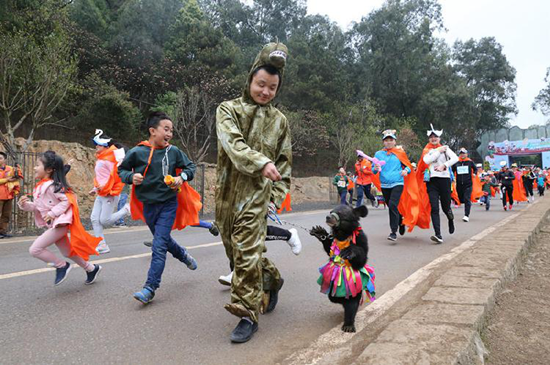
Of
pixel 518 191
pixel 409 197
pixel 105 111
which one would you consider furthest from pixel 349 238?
pixel 105 111

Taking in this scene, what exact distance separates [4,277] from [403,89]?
1628 inches

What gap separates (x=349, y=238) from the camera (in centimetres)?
309

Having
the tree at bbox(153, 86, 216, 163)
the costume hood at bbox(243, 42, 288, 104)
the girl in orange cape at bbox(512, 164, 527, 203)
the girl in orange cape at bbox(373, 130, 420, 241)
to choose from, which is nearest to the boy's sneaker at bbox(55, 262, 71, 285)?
the costume hood at bbox(243, 42, 288, 104)

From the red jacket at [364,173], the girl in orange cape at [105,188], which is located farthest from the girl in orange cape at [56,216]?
the red jacket at [364,173]

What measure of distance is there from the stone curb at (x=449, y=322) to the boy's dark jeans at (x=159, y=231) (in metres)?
2.05

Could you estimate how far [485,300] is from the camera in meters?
3.18

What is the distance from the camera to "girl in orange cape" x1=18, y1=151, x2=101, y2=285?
4.22 m

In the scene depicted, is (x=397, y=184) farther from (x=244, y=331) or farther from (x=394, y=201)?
(x=244, y=331)

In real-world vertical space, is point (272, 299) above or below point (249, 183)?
below

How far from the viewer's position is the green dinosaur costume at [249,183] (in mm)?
2797

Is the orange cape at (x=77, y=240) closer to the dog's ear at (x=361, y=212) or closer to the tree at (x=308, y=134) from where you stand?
the dog's ear at (x=361, y=212)

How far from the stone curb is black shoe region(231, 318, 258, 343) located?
0.86 meters

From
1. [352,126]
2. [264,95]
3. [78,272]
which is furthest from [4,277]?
[352,126]

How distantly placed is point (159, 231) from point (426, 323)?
244cm
